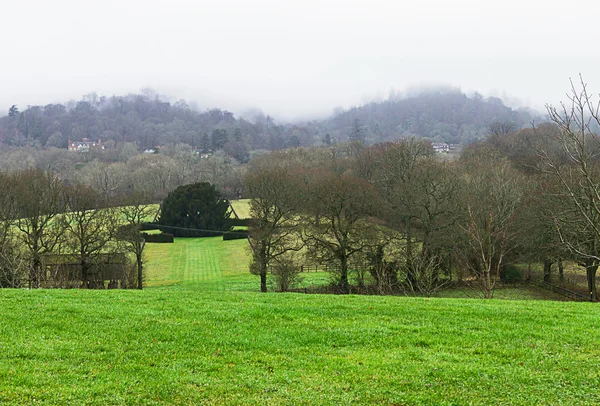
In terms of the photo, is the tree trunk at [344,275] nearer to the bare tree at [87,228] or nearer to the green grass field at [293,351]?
the bare tree at [87,228]

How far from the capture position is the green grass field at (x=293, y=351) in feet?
25.6

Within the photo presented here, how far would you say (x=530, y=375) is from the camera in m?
8.50

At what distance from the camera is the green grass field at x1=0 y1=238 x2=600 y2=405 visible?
779 cm

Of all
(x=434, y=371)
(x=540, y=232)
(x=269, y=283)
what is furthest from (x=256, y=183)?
(x=434, y=371)

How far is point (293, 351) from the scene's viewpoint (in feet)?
32.4

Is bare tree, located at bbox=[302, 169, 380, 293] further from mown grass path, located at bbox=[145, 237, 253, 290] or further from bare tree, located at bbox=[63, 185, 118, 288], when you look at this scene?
bare tree, located at bbox=[63, 185, 118, 288]

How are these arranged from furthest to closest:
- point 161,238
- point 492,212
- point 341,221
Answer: point 161,238
point 341,221
point 492,212

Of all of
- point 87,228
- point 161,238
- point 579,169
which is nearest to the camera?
point 579,169

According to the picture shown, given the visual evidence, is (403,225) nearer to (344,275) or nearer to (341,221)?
(341,221)

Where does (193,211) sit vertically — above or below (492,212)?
above

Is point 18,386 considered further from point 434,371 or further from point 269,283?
point 269,283

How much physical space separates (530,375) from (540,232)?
3060cm

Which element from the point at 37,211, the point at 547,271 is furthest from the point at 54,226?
the point at 547,271

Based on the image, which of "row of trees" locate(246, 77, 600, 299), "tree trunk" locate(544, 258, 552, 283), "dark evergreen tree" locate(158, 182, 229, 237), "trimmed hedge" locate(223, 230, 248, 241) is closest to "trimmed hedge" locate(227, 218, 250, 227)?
"dark evergreen tree" locate(158, 182, 229, 237)
